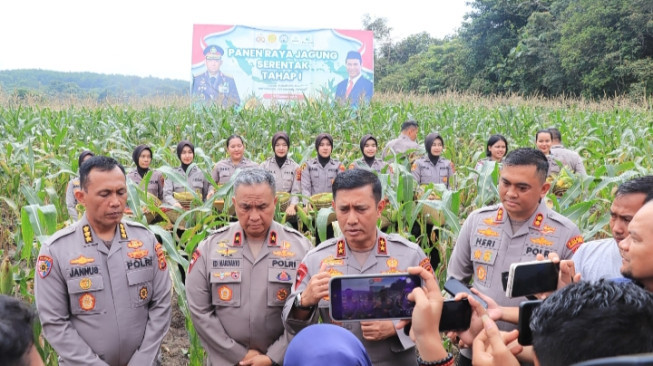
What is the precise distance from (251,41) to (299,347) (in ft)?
52.6

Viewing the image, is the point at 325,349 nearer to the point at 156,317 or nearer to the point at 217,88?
the point at 156,317

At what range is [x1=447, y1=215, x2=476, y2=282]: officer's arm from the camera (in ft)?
8.48

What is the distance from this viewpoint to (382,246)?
7.61ft

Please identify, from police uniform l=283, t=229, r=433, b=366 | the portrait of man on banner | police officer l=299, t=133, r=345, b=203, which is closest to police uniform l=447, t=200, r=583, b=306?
police uniform l=283, t=229, r=433, b=366

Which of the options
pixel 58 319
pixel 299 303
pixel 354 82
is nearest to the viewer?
pixel 299 303

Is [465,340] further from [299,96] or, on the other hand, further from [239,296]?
[299,96]

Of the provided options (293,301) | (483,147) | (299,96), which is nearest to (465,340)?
(293,301)

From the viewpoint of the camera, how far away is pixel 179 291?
2.90m

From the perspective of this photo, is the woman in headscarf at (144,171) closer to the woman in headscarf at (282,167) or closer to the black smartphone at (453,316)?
the woman in headscarf at (282,167)

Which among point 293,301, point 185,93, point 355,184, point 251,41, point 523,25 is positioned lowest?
point 293,301

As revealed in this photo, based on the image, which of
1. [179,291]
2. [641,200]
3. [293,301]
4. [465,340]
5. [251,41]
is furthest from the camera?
[251,41]

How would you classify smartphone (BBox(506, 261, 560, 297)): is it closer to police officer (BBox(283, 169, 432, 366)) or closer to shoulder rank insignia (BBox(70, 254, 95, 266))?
police officer (BBox(283, 169, 432, 366))

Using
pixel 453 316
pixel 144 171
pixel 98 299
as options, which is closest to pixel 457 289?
pixel 453 316

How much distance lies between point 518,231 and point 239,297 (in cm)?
132
